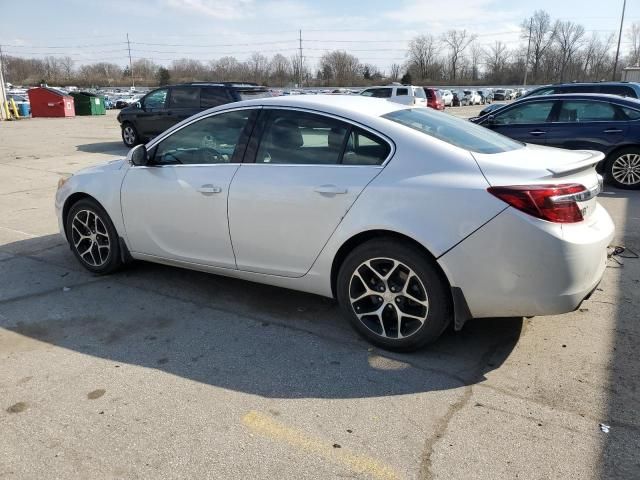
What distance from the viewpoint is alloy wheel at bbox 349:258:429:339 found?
3.32 m

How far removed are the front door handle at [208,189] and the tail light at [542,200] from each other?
6.36 feet

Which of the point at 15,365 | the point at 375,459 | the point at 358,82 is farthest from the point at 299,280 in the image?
the point at 358,82

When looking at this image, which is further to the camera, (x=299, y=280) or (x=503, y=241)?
(x=299, y=280)

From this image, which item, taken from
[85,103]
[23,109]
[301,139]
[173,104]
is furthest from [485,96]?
[301,139]

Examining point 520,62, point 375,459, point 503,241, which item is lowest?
point 375,459

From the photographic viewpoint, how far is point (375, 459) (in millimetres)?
2490

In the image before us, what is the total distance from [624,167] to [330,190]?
24.4ft

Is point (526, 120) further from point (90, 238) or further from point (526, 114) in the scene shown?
point (90, 238)

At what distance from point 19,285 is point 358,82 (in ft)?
327

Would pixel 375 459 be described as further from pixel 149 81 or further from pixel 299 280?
pixel 149 81

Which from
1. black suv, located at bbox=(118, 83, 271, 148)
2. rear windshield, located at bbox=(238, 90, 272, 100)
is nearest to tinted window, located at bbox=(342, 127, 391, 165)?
black suv, located at bbox=(118, 83, 271, 148)

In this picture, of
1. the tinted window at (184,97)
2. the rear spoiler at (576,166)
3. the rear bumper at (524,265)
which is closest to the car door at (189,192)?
the rear bumper at (524,265)

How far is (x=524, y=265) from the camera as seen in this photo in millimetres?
2969

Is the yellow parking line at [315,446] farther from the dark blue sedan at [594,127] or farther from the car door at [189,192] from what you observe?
the dark blue sedan at [594,127]
